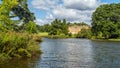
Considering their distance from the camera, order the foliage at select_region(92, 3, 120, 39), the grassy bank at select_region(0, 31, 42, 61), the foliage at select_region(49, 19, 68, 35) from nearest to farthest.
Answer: the grassy bank at select_region(0, 31, 42, 61) → the foliage at select_region(92, 3, 120, 39) → the foliage at select_region(49, 19, 68, 35)

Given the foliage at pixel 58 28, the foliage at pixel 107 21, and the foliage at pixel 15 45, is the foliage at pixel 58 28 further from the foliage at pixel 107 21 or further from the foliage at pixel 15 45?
the foliage at pixel 15 45

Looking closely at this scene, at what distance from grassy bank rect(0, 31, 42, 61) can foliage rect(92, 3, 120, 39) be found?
88.1 metres

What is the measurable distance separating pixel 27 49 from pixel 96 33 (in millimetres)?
103787

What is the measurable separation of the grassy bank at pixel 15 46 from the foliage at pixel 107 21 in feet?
289

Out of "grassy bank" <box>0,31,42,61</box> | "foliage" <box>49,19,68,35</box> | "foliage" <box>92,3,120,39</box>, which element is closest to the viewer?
"grassy bank" <box>0,31,42,61</box>

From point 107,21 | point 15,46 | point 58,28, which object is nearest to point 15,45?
point 15,46

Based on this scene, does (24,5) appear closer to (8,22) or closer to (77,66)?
(8,22)

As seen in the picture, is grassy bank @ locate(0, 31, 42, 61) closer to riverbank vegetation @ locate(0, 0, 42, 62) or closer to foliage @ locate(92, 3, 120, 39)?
riverbank vegetation @ locate(0, 0, 42, 62)

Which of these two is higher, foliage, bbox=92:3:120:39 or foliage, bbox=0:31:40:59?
foliage, bbox=0:31:40:59

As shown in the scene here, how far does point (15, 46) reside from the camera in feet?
115

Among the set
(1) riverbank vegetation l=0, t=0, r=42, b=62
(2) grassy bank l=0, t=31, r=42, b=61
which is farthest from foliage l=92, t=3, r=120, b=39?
(2) grassy bank l=0, t=31, r=42, b=61

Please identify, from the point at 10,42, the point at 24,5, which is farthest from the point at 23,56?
the point at 24,5

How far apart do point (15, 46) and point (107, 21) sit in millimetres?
96125

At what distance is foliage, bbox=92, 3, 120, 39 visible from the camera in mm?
124762
